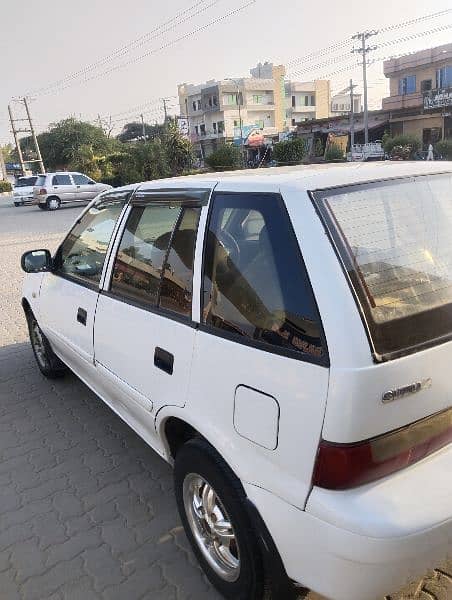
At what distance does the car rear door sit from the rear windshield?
17 cm

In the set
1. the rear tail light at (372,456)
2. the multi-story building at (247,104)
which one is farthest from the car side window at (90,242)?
the multi-story building at (247,104)

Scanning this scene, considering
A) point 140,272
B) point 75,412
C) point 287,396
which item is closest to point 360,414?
point 287,396

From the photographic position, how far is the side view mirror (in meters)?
3.71

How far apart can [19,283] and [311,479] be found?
8.59 m

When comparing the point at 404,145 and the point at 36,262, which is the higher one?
the point at 36,262

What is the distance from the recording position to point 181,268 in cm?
224

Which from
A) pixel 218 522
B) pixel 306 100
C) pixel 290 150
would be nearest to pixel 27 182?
pixel 290 150

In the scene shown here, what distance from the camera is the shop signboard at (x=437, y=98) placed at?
116 feet

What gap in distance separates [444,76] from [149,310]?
1760 inches

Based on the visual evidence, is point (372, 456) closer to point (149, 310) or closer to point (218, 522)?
point (218, 522)

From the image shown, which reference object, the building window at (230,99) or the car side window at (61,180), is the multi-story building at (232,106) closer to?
the building window at (230,99)

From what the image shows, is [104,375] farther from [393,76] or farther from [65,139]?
[65,139]

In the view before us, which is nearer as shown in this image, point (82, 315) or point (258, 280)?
point (258, 280)

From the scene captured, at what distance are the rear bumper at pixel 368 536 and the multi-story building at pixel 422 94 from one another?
40198mm
